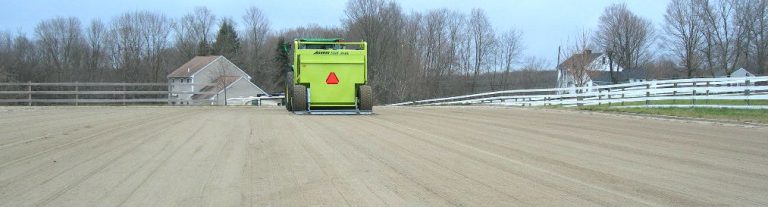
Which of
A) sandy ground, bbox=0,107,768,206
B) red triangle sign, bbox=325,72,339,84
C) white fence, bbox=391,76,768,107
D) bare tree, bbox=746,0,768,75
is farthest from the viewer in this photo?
bare tree, bbox=746,0,768,75

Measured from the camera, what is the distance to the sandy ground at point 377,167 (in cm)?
670

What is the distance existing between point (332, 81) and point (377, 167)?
1323 cm

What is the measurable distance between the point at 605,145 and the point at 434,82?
65.7 metres

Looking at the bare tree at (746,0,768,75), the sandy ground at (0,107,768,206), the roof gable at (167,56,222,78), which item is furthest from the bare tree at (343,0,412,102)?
the sandy ground at (0,107,768,206)

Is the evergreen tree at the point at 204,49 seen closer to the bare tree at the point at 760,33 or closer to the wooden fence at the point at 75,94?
the wooden fence at the point at 75,94

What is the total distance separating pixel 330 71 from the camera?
21.7m

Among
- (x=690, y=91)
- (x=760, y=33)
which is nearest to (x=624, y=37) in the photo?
(x=760, y=33)

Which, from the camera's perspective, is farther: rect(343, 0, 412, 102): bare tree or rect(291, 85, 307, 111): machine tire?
rect(343, 0, 412, 102): bare tree

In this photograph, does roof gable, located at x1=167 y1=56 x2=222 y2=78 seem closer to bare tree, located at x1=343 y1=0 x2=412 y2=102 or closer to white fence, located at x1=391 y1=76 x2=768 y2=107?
bare tree, located at x1=343 y1=0 x2=412 y2=102

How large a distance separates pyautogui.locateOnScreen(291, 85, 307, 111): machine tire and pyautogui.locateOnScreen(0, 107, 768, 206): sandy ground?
6779 millimetres

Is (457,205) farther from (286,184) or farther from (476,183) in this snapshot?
(286,184)

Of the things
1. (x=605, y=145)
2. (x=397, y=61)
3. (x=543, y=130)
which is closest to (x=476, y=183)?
(x=605, y=145)

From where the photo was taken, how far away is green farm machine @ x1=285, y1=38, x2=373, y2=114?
70.7 ft

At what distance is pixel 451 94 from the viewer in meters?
75.7
